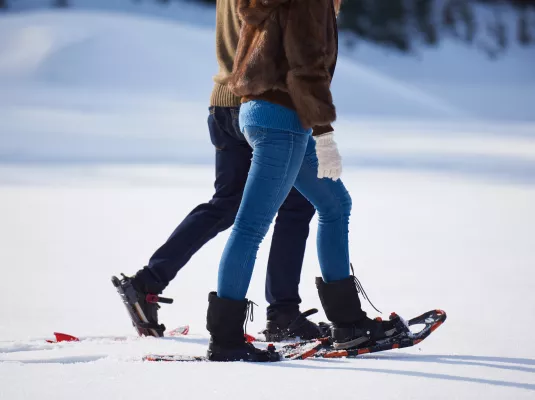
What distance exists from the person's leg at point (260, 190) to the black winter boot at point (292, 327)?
0.62 metres

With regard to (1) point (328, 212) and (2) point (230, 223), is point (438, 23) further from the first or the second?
(1) point (328, 212)

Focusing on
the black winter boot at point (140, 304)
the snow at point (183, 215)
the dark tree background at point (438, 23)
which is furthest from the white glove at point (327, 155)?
the dark tree background at point (438, 23)

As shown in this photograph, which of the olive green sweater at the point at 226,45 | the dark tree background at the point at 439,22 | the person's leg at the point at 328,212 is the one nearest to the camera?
the person's leg at the point at 328,212

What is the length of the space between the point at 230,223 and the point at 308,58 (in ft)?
3.37

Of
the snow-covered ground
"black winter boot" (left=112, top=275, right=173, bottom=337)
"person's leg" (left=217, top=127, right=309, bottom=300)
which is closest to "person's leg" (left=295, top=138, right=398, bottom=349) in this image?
the snow-covered ground

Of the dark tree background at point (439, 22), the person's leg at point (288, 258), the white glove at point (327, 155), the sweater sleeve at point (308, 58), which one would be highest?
the dark tree background at point (439, 22)

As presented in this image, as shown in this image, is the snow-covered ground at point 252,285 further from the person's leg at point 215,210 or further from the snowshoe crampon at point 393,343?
the person's leg at point 215,210

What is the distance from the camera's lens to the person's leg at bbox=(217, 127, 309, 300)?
3193 millimetres

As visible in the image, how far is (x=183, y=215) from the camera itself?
746 centimetres

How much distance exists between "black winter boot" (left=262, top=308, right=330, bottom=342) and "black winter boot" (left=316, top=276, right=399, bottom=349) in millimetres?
282

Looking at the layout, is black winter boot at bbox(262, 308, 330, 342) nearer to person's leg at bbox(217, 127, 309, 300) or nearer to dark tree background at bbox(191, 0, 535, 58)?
person's leg at bbox(217, 127, 309, 300)

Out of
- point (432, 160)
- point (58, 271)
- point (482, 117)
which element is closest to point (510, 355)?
point (58, 271)

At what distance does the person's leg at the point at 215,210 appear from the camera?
3861 millimetres

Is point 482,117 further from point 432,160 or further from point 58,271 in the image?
point 58,271
